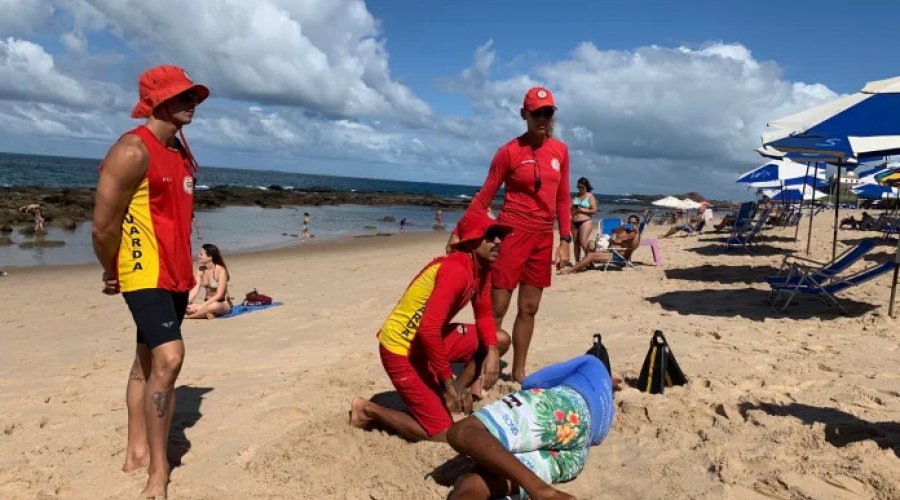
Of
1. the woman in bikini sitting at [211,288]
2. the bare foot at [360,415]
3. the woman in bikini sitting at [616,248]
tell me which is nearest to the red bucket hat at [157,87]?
Result: the bare foot at [360,415]

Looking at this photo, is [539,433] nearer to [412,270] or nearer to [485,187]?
[485,187]

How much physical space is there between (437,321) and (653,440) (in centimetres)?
132

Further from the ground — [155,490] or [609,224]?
[609,224]

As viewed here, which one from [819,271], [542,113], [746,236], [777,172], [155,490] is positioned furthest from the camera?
[777,172]

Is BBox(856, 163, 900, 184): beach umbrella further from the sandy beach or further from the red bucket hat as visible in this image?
the red bucket hat

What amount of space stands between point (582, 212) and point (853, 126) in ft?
16.4

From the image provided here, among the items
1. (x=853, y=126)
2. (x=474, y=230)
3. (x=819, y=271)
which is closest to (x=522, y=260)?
(x=474, y=230)

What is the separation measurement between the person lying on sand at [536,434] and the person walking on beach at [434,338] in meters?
0.46

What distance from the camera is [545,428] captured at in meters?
2.63

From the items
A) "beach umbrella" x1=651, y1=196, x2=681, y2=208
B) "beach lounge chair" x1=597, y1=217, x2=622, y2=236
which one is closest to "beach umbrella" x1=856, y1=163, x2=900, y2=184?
"beach umbrella" x1=651, y1=196, x2=681, y2=208

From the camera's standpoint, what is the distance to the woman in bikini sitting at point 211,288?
7.16 meters

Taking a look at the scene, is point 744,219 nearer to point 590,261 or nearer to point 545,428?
point 590,261

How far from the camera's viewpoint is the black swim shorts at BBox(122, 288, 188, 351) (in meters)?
2.67

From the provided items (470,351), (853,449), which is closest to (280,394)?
(470,351)
